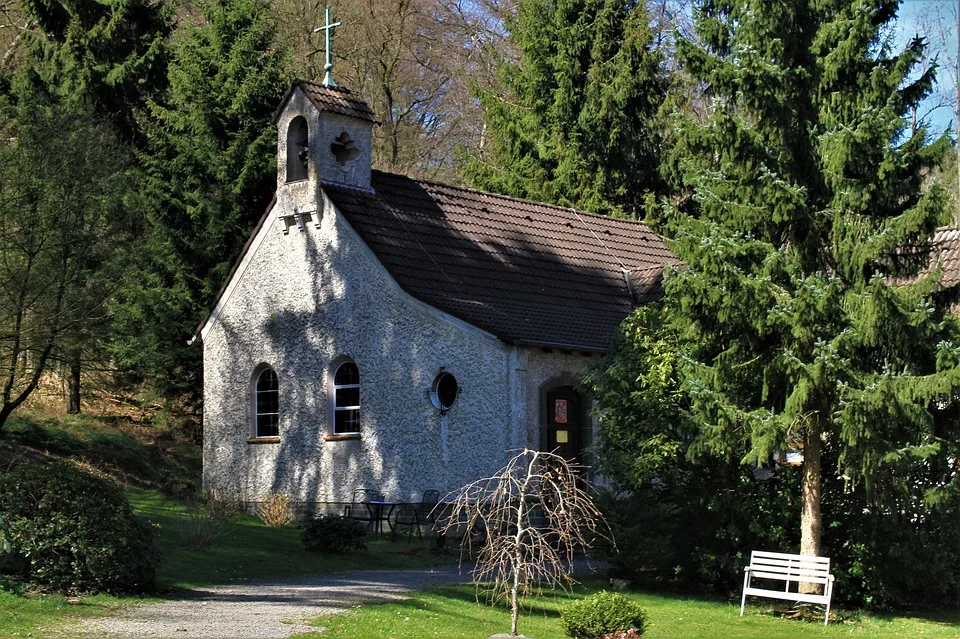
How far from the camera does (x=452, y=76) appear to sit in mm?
37438

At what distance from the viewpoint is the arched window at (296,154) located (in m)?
22.8

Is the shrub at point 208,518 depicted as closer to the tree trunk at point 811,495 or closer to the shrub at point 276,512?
the shrub at point 276,512

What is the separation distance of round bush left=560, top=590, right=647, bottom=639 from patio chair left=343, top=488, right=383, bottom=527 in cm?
1018

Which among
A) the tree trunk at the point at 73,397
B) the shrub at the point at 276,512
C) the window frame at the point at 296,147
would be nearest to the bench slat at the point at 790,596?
the shrub at the point at 276,512

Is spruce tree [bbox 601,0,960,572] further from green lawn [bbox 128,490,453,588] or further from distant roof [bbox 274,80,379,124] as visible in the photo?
distant roof [bbox 274,80,379,124]

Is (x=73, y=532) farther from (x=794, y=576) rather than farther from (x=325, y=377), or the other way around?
(x=325, y=377)

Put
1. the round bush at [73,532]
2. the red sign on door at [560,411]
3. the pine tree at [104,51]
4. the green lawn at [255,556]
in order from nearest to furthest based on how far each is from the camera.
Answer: the round bush at [73,532] < the green lawn at [255,556] < the red sign on door at [560,411] < the pine tree at [104,51]

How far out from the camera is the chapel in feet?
66.9

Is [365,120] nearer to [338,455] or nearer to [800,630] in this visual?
[338,455]

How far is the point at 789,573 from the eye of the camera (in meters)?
14.4

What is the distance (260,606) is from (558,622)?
321 centimetres

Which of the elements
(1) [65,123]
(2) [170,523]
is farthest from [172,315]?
(2) [170,523]

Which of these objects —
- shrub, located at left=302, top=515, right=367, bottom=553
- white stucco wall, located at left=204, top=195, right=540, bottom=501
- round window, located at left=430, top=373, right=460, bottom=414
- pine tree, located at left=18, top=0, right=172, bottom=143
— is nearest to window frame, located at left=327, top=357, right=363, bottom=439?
white stucco wall, located at left=204, top=195, right=540, bottom=501

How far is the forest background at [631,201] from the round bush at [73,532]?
257 inches
